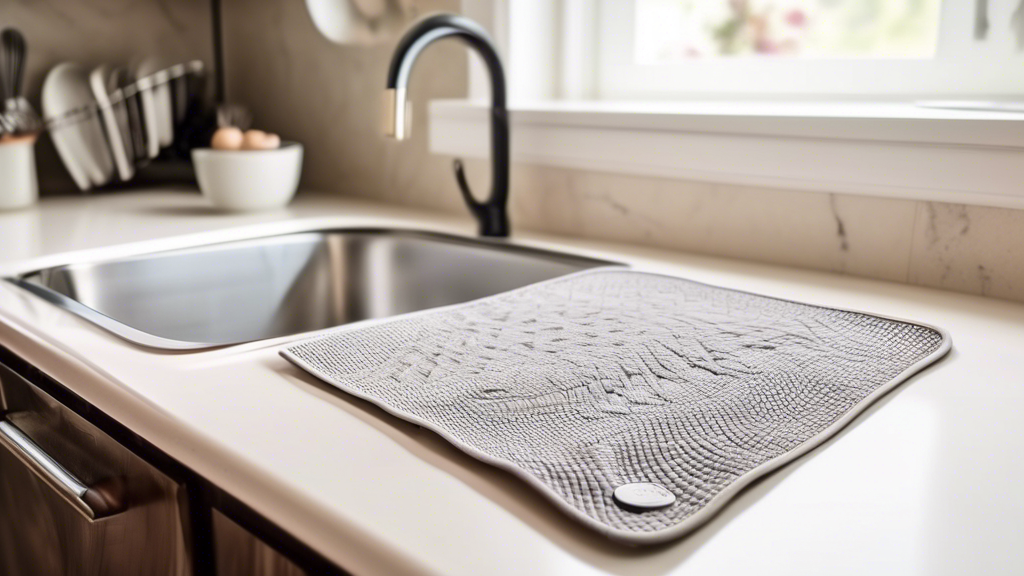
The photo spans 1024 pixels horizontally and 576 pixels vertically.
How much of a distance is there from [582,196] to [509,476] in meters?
0.78

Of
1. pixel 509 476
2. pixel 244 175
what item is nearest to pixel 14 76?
pixel 244 175

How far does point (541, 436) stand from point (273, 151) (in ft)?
3.22

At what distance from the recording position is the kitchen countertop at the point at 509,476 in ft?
1.32

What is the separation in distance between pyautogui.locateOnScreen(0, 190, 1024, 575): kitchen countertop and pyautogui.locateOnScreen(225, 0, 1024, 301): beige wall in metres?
0.11

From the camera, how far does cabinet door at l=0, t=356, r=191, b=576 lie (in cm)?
58

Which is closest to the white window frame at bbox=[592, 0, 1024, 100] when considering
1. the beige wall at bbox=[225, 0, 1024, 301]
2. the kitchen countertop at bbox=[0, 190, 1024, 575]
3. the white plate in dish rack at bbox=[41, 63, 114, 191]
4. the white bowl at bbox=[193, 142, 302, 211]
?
the beige wall at bbox=[225, 0, 1024, 301]

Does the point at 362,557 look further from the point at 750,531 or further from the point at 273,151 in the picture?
the point at 273,151

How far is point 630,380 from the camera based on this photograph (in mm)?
610

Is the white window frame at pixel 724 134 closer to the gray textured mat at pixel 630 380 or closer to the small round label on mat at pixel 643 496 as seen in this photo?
the gray textured mat at pixel 630 380

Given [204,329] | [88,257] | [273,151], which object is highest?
[273,151]

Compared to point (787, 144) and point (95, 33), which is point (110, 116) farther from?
point (787, 144)

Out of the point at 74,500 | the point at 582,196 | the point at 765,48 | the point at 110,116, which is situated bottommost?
the point at 74,500

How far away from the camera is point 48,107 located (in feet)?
5.03

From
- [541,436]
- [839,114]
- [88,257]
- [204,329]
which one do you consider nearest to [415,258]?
[204,329]
